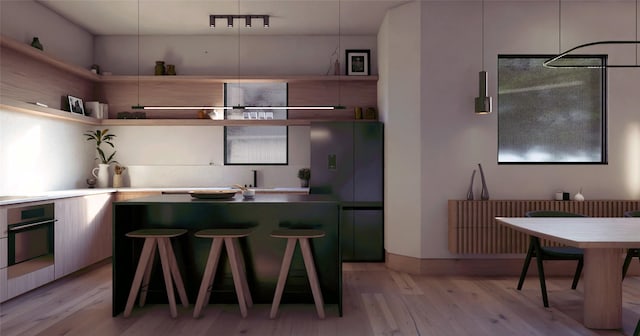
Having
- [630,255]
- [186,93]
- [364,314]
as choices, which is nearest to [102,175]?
[186,93]

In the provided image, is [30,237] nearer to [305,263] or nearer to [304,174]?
[305,263]

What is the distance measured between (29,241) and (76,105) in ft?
7.74

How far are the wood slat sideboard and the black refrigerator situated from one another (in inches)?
45.6

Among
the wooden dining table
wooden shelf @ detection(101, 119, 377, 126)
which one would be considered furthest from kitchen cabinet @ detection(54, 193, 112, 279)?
the wooden dining table

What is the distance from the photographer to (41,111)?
4789 mm

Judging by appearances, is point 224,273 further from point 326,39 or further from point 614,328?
point 326,39

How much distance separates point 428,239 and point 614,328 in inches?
81.9

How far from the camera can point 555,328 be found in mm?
3338

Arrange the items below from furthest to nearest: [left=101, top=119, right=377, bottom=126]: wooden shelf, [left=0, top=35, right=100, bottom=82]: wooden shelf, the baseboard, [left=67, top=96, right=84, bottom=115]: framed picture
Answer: [left=101, top=119, right=377, bottom=126]: wooden shelf → [left=67, top=96, right=84, bottom=115]: framed picture → the baseboard → [left=0, top=35, right=100, bottom=82]: wooden shelf

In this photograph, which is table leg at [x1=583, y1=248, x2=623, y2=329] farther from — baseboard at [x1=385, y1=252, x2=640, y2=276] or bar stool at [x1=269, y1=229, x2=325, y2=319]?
bar stool at [x1=269, y1=229, x2=325, y2=319]

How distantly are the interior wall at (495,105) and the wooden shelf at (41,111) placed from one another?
174 inches

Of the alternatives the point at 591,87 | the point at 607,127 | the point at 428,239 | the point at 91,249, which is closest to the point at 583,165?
the point at 607,127

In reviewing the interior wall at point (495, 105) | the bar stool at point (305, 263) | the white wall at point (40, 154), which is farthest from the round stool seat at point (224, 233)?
the white wall at point (40, 154)

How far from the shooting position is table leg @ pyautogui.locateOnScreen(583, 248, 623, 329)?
329 cm
